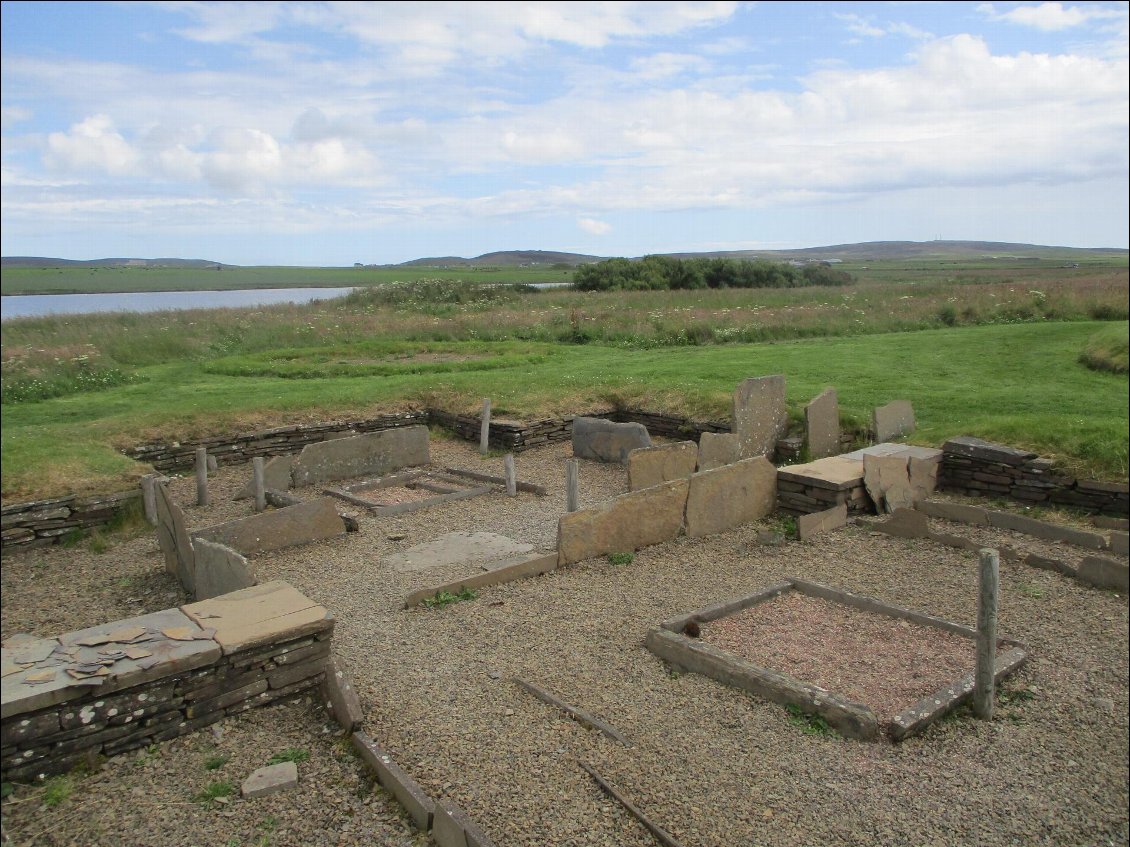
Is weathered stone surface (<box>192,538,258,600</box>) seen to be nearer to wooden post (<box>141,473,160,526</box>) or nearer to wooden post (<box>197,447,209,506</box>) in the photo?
wooden post (<box>141,473,160,526</box>)

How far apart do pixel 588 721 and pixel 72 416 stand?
355 centimetres

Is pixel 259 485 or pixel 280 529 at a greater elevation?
pixel 259 485

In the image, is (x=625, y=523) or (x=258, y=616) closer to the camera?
(x=258, y=616)

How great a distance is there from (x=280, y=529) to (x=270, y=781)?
4963 millimetres

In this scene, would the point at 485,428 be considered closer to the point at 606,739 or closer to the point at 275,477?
the point at 275,477

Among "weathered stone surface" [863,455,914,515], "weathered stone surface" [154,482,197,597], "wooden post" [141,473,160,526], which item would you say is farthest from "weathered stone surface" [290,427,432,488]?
"weathered stone surface" [863,455,914,515]

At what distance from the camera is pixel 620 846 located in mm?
4098

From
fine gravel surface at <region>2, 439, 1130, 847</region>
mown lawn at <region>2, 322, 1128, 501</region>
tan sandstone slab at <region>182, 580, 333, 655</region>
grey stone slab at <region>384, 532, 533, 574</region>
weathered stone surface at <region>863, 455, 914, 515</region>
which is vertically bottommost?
grey stone slab at <region>384, 532, 533, 574</region>

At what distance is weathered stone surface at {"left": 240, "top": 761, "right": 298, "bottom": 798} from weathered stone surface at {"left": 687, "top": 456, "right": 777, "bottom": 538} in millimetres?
5667

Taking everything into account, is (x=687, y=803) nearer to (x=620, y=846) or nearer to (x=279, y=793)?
(x=620, y=846)

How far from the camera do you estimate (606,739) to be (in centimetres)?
507

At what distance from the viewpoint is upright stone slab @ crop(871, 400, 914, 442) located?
1167 cm

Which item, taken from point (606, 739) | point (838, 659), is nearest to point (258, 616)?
point (606, 739)

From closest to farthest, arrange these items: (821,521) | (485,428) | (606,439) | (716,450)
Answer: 1. (821,521)
2. (716,450)
3. (606,439)
4. (485,428)
